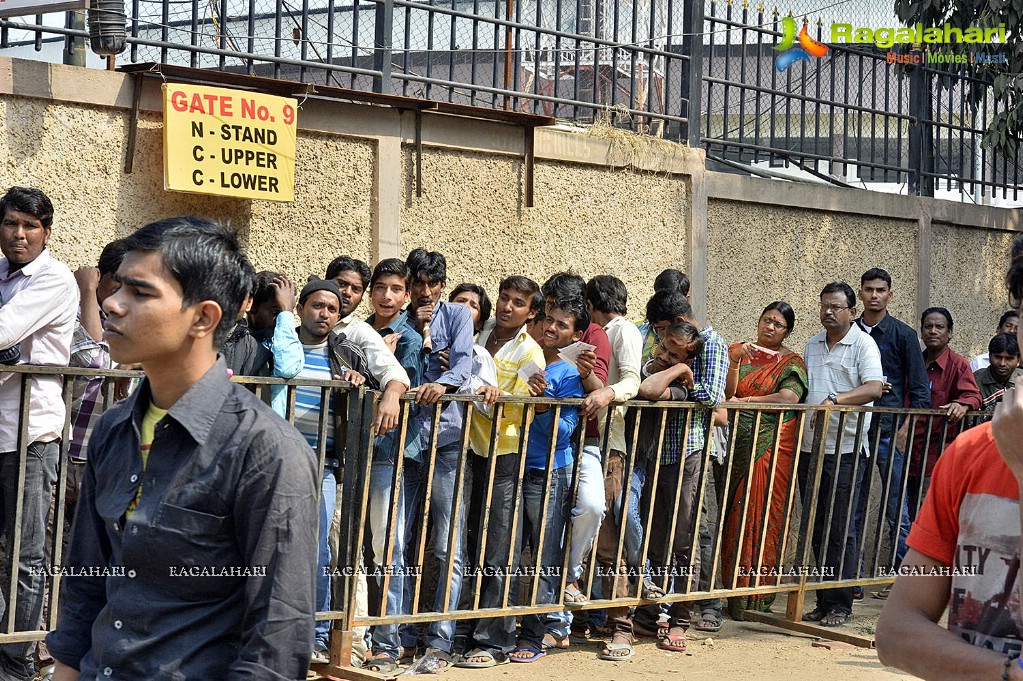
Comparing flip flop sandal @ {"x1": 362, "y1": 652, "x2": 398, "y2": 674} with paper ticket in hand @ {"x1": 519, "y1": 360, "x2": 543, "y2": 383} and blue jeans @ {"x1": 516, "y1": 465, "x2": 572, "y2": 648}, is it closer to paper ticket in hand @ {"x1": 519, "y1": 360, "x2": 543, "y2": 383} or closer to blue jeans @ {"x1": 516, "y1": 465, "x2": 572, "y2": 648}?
blue jeans @ {"x1": 516, "y1": 465, "x2": 572, "y2": 648}

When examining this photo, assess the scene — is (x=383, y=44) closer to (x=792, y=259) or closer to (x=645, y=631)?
(x=645, y=631)

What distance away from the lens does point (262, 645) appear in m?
2.40

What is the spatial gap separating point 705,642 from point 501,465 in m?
1.71

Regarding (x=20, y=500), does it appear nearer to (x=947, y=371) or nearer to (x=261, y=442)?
(x=261, y=442)

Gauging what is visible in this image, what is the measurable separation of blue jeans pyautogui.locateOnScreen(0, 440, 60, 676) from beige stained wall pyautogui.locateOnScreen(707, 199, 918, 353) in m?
5.73

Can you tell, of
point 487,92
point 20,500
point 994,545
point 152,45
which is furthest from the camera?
point 487,92

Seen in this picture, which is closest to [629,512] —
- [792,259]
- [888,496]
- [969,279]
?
[888,496]

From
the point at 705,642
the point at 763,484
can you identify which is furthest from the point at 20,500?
the point at 763,484

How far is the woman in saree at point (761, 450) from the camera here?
Answer: 7566mm

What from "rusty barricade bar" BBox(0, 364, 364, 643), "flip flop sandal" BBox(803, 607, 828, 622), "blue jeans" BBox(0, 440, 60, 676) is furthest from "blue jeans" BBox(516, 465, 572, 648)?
"blue jeans" BBox(0, 440, 60, 676)

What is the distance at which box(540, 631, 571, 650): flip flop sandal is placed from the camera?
6.93 metres

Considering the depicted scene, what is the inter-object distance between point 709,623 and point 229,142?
396cm

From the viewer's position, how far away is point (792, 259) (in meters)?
10.5

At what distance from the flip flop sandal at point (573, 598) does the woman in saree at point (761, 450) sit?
3.82 ft
